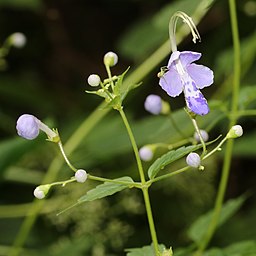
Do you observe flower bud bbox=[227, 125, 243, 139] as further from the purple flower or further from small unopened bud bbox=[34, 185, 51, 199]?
small unopened bud bbox=[34, 185, 51, 199]

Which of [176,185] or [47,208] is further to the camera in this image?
[176,185]

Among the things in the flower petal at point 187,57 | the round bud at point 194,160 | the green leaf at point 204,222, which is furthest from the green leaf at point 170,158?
the green leaf at point 204,222

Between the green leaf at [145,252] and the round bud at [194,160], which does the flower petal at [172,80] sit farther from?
the green leaf at [145,252]

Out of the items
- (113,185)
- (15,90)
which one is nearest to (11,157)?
(113,185)

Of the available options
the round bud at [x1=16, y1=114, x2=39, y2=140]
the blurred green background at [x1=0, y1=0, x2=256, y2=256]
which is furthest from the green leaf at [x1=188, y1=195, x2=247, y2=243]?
the round bud at [x1=16, y1=114, x2=39, y2=140]

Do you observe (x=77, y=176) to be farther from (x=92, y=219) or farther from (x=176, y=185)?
(x=176, y=185)
